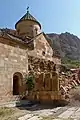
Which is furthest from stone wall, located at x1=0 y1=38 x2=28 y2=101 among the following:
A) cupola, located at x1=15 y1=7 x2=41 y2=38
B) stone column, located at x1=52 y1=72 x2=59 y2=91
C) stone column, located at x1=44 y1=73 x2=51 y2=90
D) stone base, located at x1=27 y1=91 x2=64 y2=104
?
cupola, located at x1=15 y1=7 x2=41 y2=38

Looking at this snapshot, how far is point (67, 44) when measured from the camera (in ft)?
200

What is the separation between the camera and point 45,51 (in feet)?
62.7

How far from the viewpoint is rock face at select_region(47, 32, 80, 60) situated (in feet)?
184

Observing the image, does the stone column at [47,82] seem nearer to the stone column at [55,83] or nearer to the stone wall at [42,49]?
the stone column at [55,83]

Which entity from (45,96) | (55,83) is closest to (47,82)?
(55,83)

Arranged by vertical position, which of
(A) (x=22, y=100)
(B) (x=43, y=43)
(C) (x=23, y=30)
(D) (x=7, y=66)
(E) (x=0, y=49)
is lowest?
(A) (x=22, y=100)

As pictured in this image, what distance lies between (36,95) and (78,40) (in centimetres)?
5663

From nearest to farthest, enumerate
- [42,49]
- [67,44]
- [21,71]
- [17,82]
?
[21,71] < [17,82] < [42,49] < [67,44]

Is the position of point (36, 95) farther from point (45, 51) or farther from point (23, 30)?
point (23, 30)

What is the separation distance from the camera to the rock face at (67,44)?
55938 millimetres

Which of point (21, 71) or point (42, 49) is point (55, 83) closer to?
point (21, 71)

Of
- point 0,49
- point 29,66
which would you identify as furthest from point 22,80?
point 0,49

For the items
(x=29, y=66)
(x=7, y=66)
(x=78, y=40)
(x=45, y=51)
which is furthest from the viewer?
(x=78, y=40)

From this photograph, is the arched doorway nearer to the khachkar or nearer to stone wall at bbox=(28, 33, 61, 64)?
the khachkar
